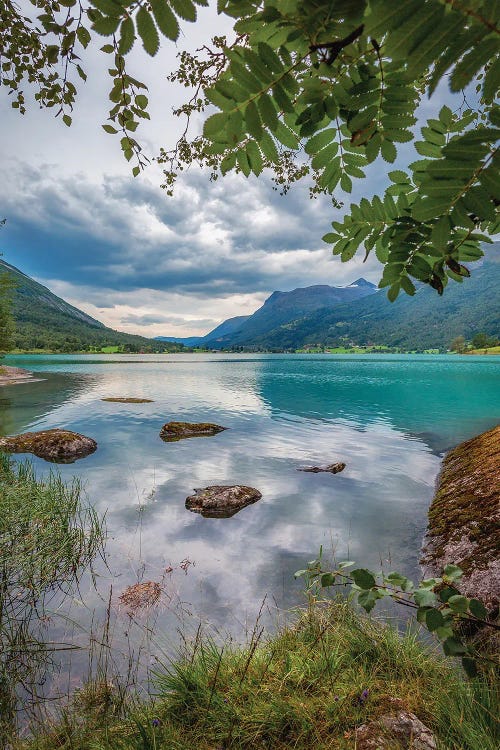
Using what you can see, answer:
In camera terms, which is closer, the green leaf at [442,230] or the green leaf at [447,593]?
Answer: the green leaf at [442,230]

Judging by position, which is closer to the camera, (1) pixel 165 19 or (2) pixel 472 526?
(1) pixel 165 19

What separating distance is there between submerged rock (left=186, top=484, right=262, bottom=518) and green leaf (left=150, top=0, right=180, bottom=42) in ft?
41.5

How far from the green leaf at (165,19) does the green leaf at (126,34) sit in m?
0.12

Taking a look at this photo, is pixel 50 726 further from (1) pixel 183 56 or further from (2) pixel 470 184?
(1) pixel 183 56

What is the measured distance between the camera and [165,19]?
52.2 inches

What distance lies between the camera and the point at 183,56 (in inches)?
222

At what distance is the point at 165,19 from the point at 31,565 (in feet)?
32.3

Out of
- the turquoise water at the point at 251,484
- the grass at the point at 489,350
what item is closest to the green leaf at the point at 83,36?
the turquoise water at the point at 251,484

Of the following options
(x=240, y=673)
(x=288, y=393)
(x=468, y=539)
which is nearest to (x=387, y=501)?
(x=468, y=539)

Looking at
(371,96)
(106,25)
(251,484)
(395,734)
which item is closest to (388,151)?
(371,96)

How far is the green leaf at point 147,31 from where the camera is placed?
1329mm

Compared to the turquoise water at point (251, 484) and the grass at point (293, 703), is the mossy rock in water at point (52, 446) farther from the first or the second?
the grass at point (293, 703)

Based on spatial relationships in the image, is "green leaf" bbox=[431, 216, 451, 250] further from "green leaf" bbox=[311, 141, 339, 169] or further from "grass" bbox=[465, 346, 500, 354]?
"grass" bbox=[465, 346, 500, 354]

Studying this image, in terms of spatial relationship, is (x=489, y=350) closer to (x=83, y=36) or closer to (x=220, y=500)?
(x=220, y=500)
